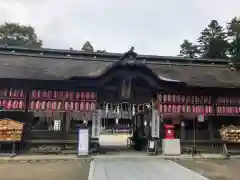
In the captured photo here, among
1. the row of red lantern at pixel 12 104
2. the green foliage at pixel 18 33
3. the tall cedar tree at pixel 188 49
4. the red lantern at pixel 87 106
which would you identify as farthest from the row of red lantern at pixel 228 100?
the green foliage at pixel 18 33

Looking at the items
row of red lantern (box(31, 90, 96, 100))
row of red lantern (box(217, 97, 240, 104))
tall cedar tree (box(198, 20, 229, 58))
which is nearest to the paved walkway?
row of red lantern (box(31, 90, 96, 100))

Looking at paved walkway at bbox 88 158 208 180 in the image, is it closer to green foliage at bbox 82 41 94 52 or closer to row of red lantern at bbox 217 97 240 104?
row of red lantern at bbox 217 97 240 104

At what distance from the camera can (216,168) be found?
1023 cm

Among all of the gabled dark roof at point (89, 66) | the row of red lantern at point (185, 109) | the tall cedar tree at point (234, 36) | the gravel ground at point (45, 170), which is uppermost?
the tall cedar tree at point (234, 36)

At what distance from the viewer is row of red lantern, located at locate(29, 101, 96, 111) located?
1319 centimetres

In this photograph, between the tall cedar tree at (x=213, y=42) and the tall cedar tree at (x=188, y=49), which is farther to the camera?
the tall cedar tree at (x=188, y=49)

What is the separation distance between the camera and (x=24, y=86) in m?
13.3

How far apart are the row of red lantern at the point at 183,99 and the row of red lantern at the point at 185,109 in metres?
0.28

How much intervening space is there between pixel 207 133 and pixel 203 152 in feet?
3.80

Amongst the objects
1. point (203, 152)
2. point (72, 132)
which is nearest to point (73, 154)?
point (72, 132)

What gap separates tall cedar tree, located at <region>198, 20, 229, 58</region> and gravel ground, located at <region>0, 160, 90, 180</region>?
19.8m

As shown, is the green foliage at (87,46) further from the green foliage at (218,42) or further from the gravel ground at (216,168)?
the gravel ground at (216,168)

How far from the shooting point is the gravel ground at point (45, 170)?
8438mm

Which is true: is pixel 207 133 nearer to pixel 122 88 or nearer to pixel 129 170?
pixel 122 88
